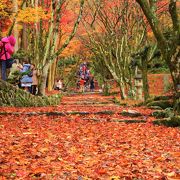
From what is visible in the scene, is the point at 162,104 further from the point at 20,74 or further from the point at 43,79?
the point at 20,74

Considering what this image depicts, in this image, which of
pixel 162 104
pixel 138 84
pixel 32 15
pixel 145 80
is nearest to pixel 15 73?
pixel 32 15

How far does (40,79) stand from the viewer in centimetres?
1847

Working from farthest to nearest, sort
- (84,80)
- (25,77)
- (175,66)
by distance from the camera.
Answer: (84,80)
(25,77)
(175,66)

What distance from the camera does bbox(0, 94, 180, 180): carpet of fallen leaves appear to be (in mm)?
5609

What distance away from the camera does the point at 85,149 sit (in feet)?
24.8

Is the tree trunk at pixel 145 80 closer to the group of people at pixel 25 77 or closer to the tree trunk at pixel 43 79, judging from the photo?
the tree trunk at pixel 43 79

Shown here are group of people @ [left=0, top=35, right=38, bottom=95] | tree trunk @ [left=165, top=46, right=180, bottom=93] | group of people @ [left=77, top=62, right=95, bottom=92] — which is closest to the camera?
tree trunk @ [left=165, top=46, right=180, bottom=93]

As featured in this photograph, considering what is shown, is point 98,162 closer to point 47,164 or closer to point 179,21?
point 47,164

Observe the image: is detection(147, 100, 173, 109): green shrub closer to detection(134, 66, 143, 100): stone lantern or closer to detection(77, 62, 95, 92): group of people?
detection(134, 66, 143, 100): stone lantern

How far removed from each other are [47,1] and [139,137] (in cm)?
1766

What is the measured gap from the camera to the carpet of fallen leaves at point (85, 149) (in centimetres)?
561

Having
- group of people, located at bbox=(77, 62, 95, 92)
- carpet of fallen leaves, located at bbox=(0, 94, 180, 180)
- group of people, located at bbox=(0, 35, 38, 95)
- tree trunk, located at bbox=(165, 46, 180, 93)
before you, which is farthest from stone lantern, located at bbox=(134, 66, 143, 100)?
group of people, located at bbox=(77, 62, 95, 92)

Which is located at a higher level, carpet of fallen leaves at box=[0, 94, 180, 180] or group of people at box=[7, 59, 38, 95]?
group of people at box=[7, 59, 38, 95]

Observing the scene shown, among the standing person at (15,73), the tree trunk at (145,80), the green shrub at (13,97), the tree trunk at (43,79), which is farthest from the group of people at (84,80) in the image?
the green shrub at (13,97)
